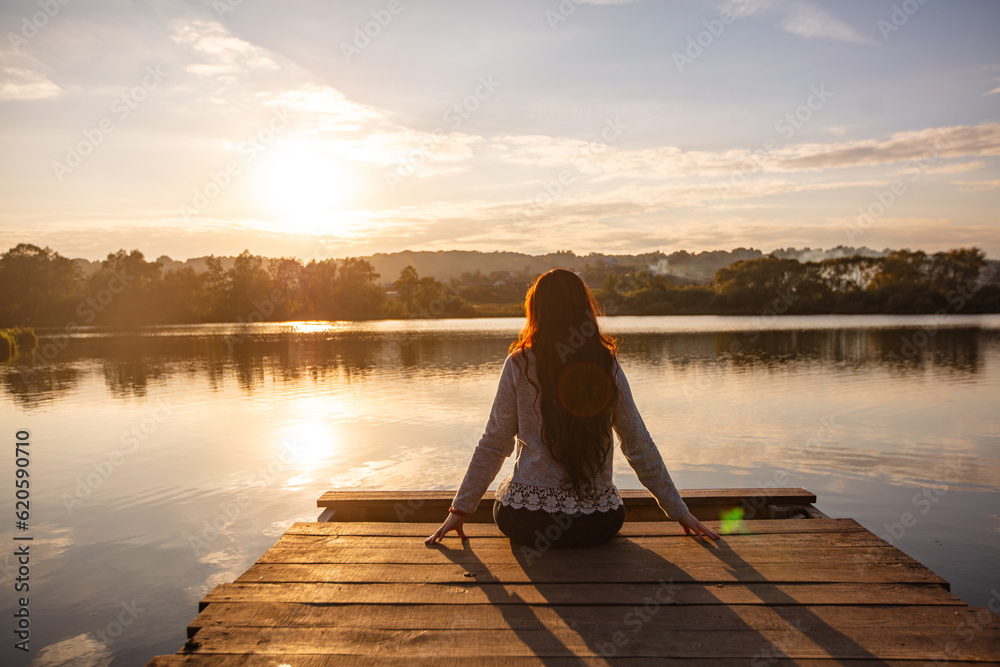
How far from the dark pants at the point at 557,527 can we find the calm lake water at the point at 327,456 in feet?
10.3

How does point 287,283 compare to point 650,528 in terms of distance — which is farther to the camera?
point 287,283

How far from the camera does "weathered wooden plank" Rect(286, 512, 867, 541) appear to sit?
156 inches

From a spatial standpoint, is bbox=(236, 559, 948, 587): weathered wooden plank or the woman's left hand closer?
bbox=(236, 559, 948, 587): weathered wooden plank

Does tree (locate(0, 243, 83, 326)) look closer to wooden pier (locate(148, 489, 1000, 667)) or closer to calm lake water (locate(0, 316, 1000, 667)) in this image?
calm lake water (locate(0, 316, 1000, 667))

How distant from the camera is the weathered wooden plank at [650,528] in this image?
13.0ft

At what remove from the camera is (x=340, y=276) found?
90.8 meters

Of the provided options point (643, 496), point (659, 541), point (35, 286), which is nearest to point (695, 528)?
point (659, 541)

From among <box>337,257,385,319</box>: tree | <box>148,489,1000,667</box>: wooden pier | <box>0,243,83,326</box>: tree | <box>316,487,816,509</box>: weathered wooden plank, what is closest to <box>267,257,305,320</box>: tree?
<box>337,257,385,319</box>: tree

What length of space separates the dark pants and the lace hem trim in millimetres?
26

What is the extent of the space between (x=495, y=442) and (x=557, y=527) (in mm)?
587

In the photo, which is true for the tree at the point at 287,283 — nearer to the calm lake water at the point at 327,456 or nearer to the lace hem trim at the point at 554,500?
the calm lake water at the point at 327,456

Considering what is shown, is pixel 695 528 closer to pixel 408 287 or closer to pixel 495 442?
pixel 495 442

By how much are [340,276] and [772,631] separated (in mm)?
91940

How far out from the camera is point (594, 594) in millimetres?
3061
